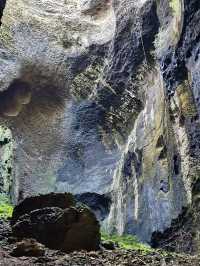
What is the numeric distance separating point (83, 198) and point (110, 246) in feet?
29.3

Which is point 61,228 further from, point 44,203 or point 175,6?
point 175,6

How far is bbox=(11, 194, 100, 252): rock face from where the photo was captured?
10.0 metres

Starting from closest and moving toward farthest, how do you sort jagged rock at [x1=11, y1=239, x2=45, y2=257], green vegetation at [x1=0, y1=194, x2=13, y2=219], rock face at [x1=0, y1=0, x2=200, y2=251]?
jagged rock at [x1=11, y1=239, x2=45, y2=257] → rock face at [x1=0, y1=0, x2=200, y2=251] → green vegetation at [x1=0, y1=194, x2=13, y2=219]

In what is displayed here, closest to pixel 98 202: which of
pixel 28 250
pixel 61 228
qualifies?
pixel 61 228

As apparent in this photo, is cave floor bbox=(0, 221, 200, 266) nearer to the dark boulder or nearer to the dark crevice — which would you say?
the dark boulder

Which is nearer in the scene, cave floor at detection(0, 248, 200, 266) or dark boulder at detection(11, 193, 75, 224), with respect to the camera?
cave floor at detection(0, 248, 200, 266)

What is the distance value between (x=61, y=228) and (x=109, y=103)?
11.6 m

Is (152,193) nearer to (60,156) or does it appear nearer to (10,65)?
(60,156)

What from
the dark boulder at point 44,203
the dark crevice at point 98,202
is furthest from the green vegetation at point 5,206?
the dark boulder at point 44,203

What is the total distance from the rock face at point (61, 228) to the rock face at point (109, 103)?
3.24 meters

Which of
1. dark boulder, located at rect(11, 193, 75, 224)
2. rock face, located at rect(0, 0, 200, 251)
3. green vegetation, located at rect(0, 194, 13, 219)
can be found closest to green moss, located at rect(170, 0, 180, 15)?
rock face, located at rect(0, 0, 200, 251)

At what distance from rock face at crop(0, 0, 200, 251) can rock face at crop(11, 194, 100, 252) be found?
3.24 m

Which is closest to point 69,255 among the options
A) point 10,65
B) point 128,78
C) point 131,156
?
point 131,156

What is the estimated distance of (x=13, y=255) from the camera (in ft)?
29.1
